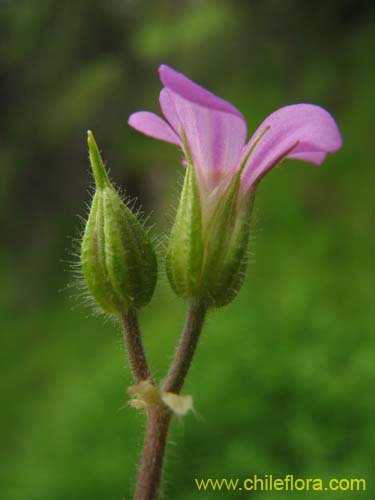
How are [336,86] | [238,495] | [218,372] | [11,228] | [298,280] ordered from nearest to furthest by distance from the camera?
[238,495], [218,372], [298,280], [336,86], [11,228]

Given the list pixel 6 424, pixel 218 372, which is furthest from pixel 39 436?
pixel 218 372

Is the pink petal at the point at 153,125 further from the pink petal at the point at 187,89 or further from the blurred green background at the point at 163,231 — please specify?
the blurred green background at the point at 163,231

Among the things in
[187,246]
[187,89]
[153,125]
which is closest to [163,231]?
[153,125]

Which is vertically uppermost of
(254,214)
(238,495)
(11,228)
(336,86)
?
(336,86)

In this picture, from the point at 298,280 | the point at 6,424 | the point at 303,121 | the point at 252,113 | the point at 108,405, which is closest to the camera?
the point at 303,121

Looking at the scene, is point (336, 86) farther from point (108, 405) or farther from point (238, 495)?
point (238, 495)

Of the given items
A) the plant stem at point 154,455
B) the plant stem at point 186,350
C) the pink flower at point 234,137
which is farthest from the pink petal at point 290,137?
the plant stem at point 154,455

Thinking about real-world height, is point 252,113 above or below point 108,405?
above

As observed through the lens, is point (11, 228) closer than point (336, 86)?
No

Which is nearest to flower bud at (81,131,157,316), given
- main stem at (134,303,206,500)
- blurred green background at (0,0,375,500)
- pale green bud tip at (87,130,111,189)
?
pale green bud tip at (87,130,111,189)
